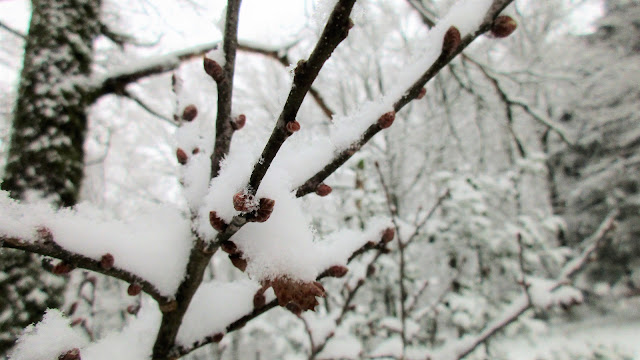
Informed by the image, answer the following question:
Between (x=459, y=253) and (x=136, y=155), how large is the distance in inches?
399

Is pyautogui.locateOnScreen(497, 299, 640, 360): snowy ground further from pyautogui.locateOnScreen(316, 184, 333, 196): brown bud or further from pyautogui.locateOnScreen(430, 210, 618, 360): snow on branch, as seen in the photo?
pyautogui.locateOnScreen(316, 184, 333, 196): brown bud

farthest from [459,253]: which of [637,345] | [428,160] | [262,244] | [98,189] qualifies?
[98,189]

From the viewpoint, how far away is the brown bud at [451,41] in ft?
1.64

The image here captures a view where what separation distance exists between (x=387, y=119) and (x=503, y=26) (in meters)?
0.22

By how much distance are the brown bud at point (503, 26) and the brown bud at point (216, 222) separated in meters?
0.51

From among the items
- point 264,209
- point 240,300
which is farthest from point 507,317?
point 264,209

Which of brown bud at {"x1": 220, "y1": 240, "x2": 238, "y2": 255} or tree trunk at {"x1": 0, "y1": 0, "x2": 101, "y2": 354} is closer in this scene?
brown bud at {"x1": 220, "y1": 240, "x2": 238, "y2": 255}

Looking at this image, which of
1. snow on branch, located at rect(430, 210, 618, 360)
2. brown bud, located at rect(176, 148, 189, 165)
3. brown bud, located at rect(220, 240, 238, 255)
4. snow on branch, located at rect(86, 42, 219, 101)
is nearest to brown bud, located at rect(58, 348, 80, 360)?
brown bud, located at rect(220, 240, 238, 255)

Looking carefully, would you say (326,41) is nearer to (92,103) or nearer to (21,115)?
(21,115)

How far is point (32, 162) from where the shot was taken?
1.74 m

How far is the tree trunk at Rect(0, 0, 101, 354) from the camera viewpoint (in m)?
1.53

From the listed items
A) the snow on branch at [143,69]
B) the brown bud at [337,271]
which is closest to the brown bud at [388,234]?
the brown bud at [337,271]

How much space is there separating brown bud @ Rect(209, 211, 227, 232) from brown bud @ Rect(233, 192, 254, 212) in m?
0.09

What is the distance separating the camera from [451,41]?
0.50 meters
